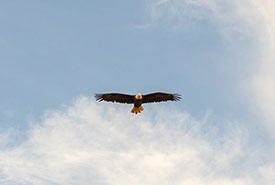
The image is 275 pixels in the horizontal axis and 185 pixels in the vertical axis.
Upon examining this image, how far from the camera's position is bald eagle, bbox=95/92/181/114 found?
6284 cm

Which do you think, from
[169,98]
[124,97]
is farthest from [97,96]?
[169,98]

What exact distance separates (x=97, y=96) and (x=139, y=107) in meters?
4.41

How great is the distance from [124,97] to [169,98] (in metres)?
4.58

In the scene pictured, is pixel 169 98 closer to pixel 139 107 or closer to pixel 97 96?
pixel 139 107

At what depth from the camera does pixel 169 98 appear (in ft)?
208

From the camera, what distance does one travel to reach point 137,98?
62.4 meters

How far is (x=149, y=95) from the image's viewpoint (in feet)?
207

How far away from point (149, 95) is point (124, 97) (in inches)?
100

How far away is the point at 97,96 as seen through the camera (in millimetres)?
62875

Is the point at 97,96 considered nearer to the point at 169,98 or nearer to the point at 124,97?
the point at 124,97

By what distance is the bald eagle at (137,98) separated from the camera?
62844 mm

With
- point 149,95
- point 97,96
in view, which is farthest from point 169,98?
point 97,96

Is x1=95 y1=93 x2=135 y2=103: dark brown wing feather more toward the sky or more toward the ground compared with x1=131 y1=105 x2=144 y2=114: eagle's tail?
more toward the sky

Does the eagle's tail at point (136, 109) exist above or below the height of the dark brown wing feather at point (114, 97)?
below
